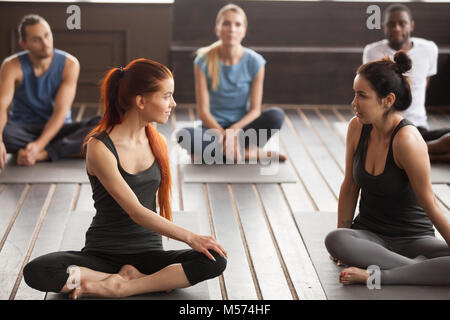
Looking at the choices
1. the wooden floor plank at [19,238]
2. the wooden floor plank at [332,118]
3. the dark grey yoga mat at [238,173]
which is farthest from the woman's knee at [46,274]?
the wooden floor plank at [332,118]

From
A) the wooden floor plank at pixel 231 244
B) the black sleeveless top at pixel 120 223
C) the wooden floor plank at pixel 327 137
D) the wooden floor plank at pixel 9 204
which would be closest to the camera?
the black sleeveless top at pixel 120 223

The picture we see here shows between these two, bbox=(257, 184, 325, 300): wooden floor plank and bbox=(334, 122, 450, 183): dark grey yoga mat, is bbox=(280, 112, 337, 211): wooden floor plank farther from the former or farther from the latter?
bbox=(334, 122, 450, 183): dark grey yoga mat

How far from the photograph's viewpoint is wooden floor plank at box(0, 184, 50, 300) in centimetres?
263

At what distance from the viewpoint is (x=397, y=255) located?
8.60 ft

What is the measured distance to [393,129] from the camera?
8.73ft

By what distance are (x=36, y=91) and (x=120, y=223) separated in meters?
1.85

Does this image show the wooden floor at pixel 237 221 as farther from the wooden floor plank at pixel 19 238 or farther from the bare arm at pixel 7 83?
the bare arm at pixel 7 83

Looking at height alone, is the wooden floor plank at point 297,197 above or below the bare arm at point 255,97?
below

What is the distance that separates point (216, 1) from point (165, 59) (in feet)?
1.92

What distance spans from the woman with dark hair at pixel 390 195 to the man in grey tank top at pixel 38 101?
6.14 feet

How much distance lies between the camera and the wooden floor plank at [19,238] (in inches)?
104

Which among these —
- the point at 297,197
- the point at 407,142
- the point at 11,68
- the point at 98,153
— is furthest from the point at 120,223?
the point at 11,68
